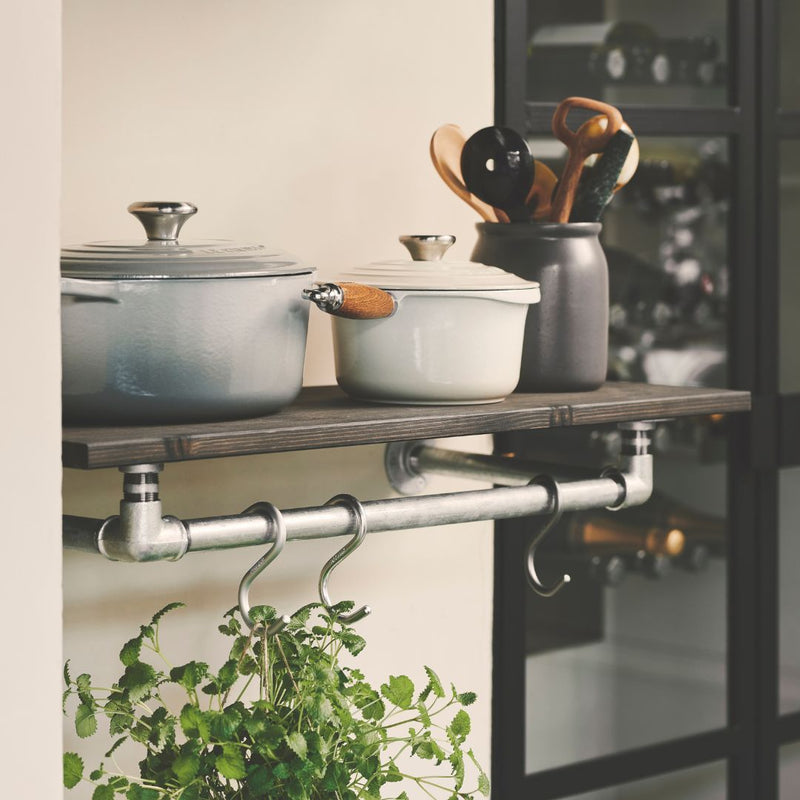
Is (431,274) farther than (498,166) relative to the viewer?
No

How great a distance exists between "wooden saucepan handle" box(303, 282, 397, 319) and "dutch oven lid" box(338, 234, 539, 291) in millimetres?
26

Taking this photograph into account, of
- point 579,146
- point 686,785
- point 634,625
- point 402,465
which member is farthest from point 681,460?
point 579,146

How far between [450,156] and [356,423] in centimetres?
39

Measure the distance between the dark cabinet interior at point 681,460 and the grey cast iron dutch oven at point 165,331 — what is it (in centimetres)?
60

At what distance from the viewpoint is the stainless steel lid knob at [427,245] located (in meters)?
1.21

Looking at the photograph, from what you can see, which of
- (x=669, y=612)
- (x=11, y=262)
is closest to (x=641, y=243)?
(x=669, y=612)

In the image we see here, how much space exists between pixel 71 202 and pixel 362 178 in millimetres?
332

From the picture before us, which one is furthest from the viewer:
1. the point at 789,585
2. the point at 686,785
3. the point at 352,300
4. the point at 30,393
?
the point at 789,585

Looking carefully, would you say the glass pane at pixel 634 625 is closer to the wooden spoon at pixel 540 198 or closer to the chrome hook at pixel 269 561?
the wooden spoon at pixel 540 198

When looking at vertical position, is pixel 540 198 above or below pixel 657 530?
above

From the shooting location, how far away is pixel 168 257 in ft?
3.32

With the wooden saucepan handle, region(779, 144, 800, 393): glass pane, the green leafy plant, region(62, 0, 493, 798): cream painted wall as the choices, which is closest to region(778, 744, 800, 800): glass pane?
region(779, 144, 800, 393): glass pane

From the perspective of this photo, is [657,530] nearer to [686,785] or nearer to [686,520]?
[686,520]

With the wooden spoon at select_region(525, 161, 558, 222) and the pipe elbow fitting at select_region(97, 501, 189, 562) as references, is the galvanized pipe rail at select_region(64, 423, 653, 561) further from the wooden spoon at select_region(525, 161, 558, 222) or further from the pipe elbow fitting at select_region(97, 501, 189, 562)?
the wooden spoon at select_region(525, 161, 558, 222)
